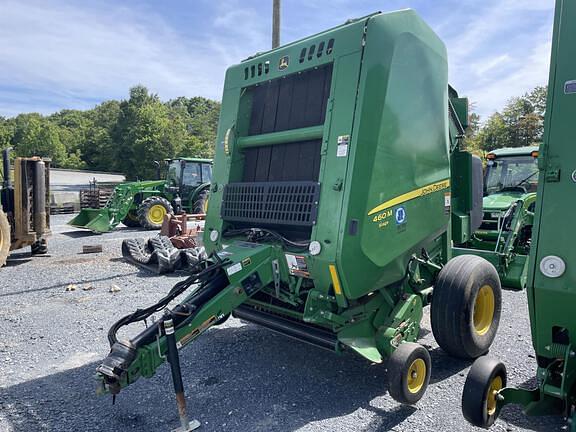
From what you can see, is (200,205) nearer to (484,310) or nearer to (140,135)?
(484,310)

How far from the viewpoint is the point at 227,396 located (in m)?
3.48

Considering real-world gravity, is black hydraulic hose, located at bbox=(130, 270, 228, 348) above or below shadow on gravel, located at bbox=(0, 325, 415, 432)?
above

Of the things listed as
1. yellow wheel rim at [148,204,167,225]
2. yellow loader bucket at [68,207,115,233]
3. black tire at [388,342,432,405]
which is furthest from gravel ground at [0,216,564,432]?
yellow wheel rim at [148,204,167,225]

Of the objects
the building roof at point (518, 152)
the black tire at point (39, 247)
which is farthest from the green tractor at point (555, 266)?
the black tire at point (39, 247)

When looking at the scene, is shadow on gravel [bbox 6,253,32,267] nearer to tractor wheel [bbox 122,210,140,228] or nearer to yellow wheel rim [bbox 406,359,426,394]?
tractor wheel [bbox 122,210,140,228]

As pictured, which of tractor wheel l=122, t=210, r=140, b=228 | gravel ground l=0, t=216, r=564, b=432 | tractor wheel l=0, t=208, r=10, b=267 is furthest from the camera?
tractor wheel l=122, t=210, r=140, b=228

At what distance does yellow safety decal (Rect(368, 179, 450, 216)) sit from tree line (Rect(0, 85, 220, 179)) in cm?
3735

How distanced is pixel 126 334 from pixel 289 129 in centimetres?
295

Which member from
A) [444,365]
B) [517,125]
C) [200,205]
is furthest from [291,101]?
[517,125]

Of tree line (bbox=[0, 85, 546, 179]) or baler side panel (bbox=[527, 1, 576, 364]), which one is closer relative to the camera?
baler side panel (bbox=[527, 1, 576, 364])

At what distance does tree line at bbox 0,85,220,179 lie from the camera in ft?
142

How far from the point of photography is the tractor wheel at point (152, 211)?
44.8 feet

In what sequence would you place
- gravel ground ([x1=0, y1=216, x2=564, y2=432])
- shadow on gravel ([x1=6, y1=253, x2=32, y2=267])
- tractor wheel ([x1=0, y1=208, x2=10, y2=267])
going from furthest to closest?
1. shadow on gravel ([x1=6, y1=253, x2=32, y2=267])
2. tractor wheel ([x1=0, y1=208, x2=10, y2=267])
3. gravel ground ([x1=0, y1=216, x2=564, y2=432])

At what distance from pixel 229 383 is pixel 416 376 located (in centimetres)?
156
